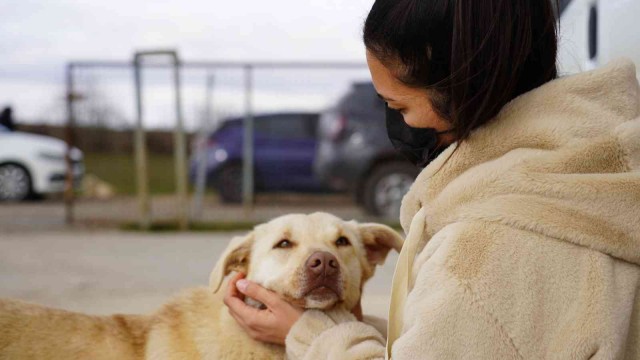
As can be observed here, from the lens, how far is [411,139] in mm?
2365

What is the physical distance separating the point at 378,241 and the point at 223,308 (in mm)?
634

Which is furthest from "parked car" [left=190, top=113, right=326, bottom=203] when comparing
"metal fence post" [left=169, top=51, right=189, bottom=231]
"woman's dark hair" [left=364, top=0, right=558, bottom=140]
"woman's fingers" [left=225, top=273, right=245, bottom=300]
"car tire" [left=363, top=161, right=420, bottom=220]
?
"woman's dark hair" [left=364, top=0, right=558, bottom=140]

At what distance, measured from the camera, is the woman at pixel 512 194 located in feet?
5.07

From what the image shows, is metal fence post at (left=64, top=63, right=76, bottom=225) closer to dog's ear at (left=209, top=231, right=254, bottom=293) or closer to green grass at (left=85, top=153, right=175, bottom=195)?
green grass at (left=85, top=153, right=175, bottom=195)

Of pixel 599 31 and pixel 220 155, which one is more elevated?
pixel 599 31

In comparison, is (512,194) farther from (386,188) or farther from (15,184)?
(15,184)

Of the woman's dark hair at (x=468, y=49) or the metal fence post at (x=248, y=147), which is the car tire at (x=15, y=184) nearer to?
the metal fence post at (x=248, y=147)

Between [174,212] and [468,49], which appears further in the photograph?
[174,212]

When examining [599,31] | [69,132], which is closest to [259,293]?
[599,31]

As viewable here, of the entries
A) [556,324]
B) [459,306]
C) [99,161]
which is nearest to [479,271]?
[459,306]

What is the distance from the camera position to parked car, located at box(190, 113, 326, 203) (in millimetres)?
11000

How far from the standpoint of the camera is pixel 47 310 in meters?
2.85

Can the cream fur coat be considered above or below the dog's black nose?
above

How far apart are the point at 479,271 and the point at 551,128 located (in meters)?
0.33
